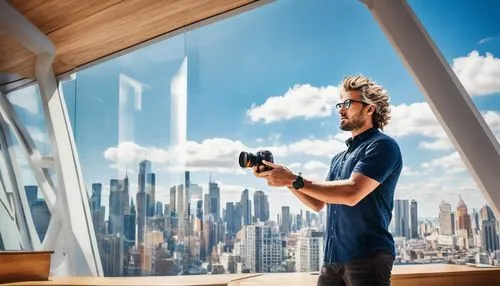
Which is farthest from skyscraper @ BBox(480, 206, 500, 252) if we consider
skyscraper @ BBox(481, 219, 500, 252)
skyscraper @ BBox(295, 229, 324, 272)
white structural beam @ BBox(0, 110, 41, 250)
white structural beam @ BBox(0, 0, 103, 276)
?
white structural beam @ BBox(0, 110, 41, 250)

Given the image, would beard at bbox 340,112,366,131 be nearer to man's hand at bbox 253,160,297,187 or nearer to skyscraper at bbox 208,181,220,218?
man's hand at bbox 253,160,297,187

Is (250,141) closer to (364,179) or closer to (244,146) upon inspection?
(244,146)

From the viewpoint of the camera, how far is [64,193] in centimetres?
528

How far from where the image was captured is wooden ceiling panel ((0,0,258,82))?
4121mm

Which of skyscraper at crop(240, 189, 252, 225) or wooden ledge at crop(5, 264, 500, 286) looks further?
skyscraper at crop(240, 189, 252, 225)

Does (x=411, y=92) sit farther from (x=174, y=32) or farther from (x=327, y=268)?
(x=327, y=268)

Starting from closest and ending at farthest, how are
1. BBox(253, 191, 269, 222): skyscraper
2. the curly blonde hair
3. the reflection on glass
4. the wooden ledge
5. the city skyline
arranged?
the curly blonde hair
the wooden ledge
the reflection on glass
BBox(253, 191, 269, 222): skyscraper
the city skyline

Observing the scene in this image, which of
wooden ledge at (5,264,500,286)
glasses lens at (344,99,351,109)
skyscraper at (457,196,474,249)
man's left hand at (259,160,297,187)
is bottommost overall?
wooden ledge at (5,264,500,286)

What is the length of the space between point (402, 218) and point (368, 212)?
2628mm

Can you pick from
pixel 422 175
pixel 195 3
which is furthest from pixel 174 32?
pixel 422 175

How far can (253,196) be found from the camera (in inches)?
181

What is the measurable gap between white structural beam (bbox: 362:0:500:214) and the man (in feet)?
3.70

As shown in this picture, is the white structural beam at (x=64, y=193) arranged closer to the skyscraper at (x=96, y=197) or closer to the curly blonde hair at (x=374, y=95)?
the skyscraper at (x=96, y=197)

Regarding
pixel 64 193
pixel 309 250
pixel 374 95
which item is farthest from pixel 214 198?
pixel 374 95
